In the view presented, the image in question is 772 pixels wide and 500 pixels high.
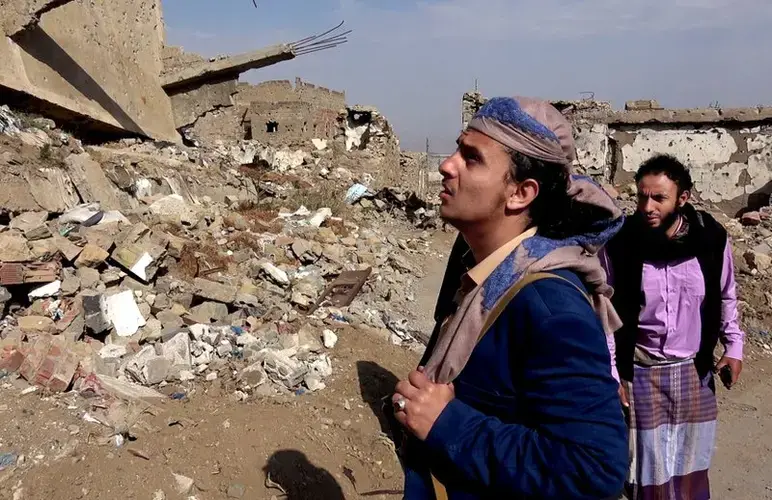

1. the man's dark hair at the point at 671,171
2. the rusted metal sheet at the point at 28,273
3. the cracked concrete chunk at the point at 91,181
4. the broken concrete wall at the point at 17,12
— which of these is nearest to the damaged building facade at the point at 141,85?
the broken concrete wall at the point at 17,12

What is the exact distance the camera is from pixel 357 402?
382cm

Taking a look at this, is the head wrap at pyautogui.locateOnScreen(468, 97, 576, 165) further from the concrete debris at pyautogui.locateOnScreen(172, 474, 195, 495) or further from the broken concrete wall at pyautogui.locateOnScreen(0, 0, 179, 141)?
the broken concrete wall at pyautogui.locateOnScreen(0, 0, 179, 141)

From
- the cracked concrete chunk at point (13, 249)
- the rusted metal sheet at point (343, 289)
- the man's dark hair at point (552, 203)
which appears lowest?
Result: the rusted metal sheet at point (343, 289)

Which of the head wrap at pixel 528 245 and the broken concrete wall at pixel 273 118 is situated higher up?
the head wrap at pixel 528 245

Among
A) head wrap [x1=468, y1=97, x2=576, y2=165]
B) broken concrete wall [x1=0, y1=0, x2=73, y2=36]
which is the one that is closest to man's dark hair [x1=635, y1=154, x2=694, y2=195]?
head wrap [x1=468, y1=97, x2=576, y2=165]

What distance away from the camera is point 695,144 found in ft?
27.8

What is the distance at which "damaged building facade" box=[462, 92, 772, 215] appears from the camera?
325 inches

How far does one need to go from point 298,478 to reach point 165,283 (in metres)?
2.61

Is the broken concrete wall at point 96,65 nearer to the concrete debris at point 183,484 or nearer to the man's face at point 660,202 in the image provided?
the concrete debris at point 183,484

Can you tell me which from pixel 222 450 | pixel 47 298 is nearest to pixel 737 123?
pixel 222 450

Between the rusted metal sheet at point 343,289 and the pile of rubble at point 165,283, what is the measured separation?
2 cm

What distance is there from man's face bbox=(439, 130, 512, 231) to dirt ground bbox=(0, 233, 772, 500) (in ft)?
Result: 7.50

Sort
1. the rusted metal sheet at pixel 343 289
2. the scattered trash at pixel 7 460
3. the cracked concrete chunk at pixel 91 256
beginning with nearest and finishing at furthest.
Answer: the scattered trash at pixel 7 460
the cracked concrete chunk at pixel 91 256
the rusted metal sheet at pixel 343 289

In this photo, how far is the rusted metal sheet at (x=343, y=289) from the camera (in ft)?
18.1
